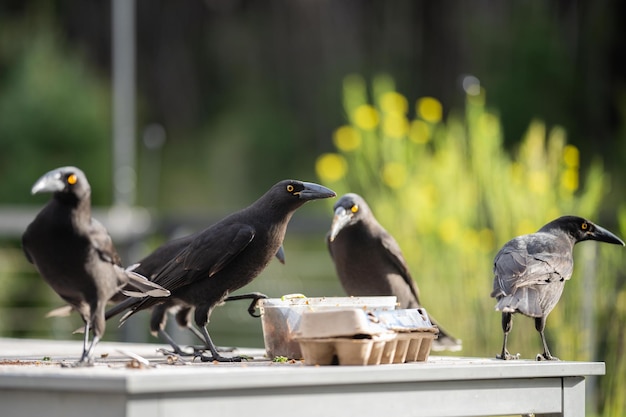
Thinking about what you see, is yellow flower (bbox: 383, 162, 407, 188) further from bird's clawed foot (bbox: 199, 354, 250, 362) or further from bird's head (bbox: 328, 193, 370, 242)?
bird's clawed foot (bbox: 199, 354, 250, 362)

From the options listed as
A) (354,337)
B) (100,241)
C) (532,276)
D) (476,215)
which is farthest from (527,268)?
(476,215)

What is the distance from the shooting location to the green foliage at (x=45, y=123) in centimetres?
1191

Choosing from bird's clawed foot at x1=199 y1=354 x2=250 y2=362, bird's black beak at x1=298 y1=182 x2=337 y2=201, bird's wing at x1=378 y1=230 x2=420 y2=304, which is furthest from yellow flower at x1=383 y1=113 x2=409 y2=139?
bird's clawed foot at x1=199 y1=354 x2=250 y2=362

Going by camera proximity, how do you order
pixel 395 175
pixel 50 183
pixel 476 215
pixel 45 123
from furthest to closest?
pixel 45 123 < pixel 395 175 < pixel 476 215 < pixel 50 183

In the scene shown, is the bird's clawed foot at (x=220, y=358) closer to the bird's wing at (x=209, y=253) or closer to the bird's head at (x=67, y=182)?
the bird's wing at (x=209, y=253)

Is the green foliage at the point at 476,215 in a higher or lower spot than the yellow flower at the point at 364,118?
lower

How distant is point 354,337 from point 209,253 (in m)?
0.81

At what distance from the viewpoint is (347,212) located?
4.12m

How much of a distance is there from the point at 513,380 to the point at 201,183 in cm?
1508

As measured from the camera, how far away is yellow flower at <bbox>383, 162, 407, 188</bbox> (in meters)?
6.62

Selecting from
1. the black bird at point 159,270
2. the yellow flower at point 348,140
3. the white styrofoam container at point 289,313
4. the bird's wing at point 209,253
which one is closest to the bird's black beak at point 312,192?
the bird's wing at point 209,253

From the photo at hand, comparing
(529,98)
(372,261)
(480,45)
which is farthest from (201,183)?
(372,261)

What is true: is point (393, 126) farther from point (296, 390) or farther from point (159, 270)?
point (296, 390)

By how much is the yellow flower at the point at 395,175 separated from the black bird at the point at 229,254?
3.09 meters
